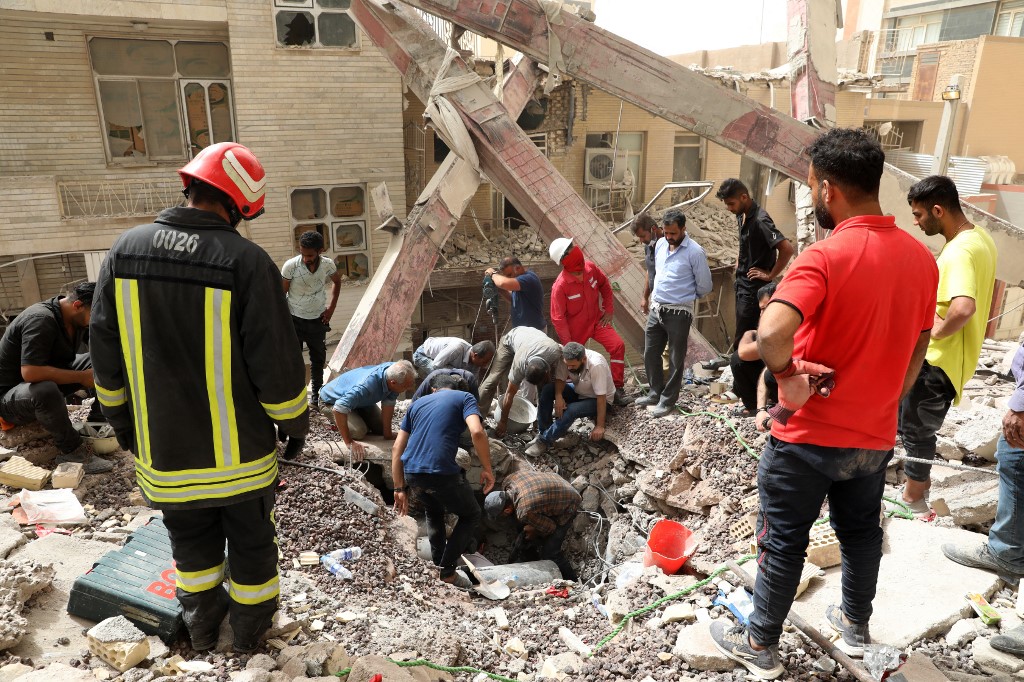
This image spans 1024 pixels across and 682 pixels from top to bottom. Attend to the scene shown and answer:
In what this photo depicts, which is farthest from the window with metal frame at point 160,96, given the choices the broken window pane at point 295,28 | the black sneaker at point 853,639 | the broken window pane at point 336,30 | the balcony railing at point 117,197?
the black sneaker at point 853,639

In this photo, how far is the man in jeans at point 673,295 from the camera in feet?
18.6

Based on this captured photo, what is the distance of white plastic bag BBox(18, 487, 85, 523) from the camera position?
3.67 metres

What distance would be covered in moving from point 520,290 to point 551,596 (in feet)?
9.84

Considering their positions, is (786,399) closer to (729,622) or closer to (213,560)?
(729,622)

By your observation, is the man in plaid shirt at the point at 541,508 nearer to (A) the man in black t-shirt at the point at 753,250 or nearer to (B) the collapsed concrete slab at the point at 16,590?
(A) the man in black t-shirt at the point at 753,250

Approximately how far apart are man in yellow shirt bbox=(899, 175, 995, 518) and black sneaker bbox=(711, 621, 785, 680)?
1765 millimetres

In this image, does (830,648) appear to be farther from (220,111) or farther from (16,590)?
(220,111)

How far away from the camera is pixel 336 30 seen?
1077cm

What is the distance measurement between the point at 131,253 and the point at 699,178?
1588 centimetres

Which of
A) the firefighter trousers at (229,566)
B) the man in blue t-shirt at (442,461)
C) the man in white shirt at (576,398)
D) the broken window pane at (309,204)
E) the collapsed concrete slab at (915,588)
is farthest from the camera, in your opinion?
Answer: the broken window pane at (309,204)

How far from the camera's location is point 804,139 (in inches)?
231

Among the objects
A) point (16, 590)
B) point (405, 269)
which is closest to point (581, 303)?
point (405, 269)

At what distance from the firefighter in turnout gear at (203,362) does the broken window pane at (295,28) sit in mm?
9342

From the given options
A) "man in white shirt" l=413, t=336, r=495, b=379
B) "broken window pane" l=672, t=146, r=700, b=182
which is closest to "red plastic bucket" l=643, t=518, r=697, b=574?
"man in white shirt" l=413, t=336, r=495, b=379
